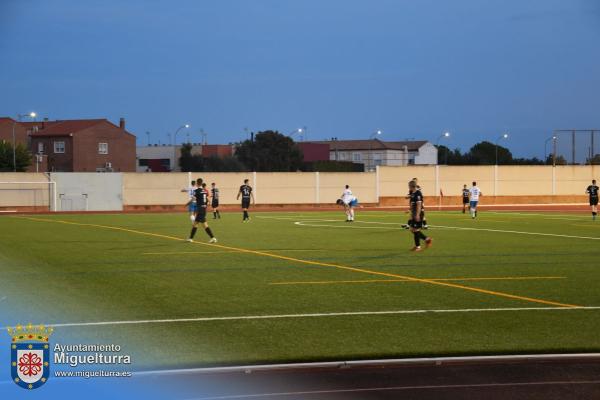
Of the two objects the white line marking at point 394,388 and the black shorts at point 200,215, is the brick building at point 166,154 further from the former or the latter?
the white line marking at point 394,388

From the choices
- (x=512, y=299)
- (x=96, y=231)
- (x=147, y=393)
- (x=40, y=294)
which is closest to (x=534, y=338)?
(x=512, y=299)

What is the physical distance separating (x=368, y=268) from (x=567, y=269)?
4376mm

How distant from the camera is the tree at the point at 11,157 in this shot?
88.3 metres

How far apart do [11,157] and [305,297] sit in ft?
264

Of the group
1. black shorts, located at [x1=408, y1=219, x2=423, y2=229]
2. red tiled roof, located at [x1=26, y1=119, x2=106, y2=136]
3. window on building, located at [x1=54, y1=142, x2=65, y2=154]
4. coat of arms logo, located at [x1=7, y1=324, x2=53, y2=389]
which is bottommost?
coat of arms logo, located at [x1=7, y1=324, x2=53, y2=389]

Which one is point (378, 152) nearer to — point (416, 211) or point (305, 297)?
point (416, 211)

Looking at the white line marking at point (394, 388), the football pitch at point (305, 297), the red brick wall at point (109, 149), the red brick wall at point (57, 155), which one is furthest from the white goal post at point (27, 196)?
the white line marking at point (394, 388)

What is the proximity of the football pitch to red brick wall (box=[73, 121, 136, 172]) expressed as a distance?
7505 centimetres

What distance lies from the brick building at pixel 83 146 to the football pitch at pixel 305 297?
246 ft

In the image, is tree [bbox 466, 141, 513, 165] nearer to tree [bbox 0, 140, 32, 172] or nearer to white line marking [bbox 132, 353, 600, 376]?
tree [bbox 0, 140, 32, 172]

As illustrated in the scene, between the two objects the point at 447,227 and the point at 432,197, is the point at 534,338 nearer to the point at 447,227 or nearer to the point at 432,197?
the point at 447,227

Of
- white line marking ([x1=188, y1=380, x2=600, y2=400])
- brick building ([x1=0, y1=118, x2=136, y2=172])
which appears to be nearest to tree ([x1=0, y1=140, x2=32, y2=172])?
brick building ([x1=0, y1=118, x2=136, y2=172])

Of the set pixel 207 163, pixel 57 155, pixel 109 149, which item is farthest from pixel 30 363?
pixel 207 163

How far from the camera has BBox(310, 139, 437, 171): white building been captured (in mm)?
146625
